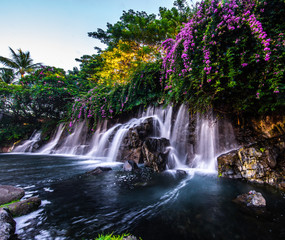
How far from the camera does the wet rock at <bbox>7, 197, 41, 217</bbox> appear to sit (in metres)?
1.70

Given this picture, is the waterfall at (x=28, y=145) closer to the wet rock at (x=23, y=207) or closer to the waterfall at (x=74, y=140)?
the waterfall at (x=74, y=140)

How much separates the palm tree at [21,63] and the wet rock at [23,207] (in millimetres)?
24015

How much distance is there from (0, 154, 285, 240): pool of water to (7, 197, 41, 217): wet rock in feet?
0.30

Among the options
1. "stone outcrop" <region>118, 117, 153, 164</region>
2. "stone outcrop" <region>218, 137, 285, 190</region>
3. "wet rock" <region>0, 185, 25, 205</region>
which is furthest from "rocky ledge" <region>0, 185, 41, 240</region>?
"stone outcrop" <region>218, 137, 285, 190</region>

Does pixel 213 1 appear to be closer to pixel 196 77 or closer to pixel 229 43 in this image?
pixel 229 43

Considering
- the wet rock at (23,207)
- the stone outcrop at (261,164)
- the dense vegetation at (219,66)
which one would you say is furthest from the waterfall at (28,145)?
the stone outcrop at (261,164)

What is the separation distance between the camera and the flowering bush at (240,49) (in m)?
2.80

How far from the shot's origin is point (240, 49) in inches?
126

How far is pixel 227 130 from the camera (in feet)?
14.8

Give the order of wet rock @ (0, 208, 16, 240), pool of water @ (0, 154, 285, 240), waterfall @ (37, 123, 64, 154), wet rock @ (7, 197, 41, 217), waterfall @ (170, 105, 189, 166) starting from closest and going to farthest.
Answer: wet rock @ (0, 208, 16, 240) → pool of water @ (0, 154, 285, 240) → wet rock @ (7, 197, 41, 217) → waterfall @ (170, 105, 189, 166) → waterfall @ (37, 123, 64, 154)

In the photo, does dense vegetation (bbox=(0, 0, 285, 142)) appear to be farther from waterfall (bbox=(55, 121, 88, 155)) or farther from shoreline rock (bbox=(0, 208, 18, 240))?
shoreline rock (bbox=(0, 208, 18, 240))

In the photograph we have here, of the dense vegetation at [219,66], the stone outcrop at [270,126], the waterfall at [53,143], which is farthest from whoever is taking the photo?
the waterfall at [53,143]

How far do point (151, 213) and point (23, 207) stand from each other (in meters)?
1.74

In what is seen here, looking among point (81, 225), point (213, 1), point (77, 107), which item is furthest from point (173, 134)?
point (77, 107)
